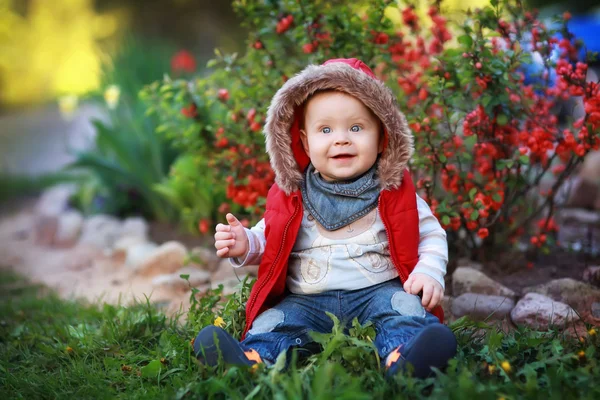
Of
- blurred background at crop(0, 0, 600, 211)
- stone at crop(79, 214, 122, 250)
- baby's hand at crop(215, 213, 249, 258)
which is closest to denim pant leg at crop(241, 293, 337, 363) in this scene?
baby's hand at crop(215, 213, 249, 258)

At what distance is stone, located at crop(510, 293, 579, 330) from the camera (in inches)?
92.6

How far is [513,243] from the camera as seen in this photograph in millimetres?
3141

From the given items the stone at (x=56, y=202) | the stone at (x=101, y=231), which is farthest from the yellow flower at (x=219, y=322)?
the stone at (x=56, y=202)

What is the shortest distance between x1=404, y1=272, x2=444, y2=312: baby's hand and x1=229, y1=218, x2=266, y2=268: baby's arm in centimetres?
58

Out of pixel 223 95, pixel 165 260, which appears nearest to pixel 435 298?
pixel 223 95

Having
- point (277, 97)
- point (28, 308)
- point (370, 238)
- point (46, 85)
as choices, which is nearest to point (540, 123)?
point (370, 238)

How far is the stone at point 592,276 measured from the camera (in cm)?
269

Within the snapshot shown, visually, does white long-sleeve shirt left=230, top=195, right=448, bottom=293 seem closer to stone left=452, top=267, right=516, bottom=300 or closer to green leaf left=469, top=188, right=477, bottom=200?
green leaf left=469, top=188, right=477, bottom=200

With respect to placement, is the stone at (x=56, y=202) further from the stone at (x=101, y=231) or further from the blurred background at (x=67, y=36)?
the blurred background at (x=67, y=36)

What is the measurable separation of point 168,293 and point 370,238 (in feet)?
4.65

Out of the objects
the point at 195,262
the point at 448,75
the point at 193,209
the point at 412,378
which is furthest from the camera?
the point at 193,209

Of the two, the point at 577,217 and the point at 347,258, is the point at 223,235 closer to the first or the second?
the point at 347,258

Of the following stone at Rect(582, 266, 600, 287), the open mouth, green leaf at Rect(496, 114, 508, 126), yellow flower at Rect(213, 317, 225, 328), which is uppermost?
green leaf at Rect(496, 114, 508, 126)

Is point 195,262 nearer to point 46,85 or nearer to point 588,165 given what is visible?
point 588,165
